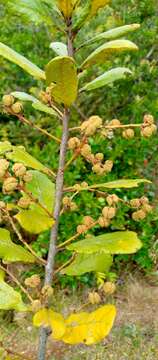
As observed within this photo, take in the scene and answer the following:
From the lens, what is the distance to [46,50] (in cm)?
605

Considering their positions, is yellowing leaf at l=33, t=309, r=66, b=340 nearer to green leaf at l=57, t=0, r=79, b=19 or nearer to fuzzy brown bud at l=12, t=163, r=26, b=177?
fuzzy brown bud at l=12, t=163, r=26, b=177

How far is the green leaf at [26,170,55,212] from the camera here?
2369 mm

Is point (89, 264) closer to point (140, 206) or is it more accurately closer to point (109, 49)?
point (140, 206)

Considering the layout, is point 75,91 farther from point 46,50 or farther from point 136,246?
point 46,50

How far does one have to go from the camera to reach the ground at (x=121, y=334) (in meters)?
4.11

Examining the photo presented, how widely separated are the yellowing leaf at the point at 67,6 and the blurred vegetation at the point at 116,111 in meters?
3.01

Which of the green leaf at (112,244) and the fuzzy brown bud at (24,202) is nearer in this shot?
the green leaf at (112,244)

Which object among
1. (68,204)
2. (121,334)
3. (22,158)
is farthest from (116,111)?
(22,158)

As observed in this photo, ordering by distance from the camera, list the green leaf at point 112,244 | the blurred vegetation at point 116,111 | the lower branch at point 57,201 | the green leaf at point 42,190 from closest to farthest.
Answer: the green leaf at point 112,244 < the lower branch at point 57,201 < the green leaf at point 42,190 < the blurred vegetation at point 116,111

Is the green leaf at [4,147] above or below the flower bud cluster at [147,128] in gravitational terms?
below

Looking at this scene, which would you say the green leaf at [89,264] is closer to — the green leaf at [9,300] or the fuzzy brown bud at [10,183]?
the green leaf at [9,300]

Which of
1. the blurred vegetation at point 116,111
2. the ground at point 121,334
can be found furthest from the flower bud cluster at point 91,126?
the blurred vegetation at point 116,111

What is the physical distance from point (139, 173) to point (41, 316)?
3544 millimetres

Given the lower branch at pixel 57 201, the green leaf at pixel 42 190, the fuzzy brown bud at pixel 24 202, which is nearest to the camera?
the fuzzy brown bud at pixel 24 202
